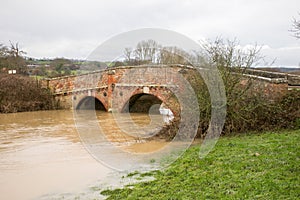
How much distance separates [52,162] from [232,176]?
4.80m

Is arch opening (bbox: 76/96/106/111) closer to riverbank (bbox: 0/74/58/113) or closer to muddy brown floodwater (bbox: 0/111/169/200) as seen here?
riverbank (bbox: 0/74/58/113)

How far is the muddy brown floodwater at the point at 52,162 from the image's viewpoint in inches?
244

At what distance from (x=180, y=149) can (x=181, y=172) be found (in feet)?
8.49

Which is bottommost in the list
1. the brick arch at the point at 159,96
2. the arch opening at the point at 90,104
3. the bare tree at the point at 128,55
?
the arch opening at the point at 90,104

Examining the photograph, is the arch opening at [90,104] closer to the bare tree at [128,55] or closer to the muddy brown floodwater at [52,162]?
the bare tree at [128,55]

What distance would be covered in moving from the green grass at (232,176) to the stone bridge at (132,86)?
3.72 metres

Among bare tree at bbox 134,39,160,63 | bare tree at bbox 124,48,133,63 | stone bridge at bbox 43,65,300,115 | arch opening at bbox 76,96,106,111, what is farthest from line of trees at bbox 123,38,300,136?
arch opening at bbox 76,96,106,111

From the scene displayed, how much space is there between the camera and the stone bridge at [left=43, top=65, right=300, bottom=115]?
37.7ft

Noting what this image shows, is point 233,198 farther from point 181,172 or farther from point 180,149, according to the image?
point 180,149

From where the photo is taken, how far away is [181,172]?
6227mm

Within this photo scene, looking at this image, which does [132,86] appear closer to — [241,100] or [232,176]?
[241,100]

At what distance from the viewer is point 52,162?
27.5 feet

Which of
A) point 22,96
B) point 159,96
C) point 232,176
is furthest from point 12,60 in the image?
point 232,176

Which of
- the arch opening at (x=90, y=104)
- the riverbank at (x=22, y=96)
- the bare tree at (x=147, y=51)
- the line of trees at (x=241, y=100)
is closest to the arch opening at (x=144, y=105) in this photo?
the bare tree at (x=147, y=51)
